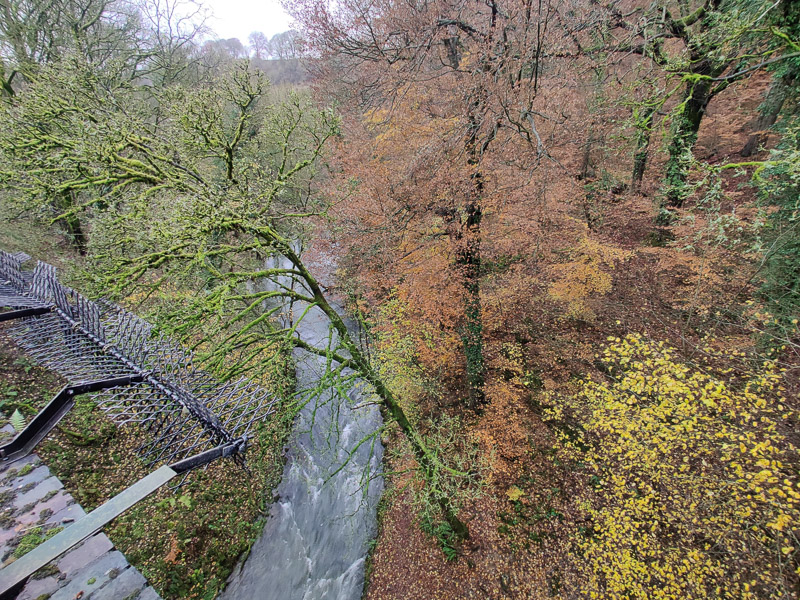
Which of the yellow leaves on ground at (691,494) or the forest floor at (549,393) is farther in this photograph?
the forest floor at (549,393)

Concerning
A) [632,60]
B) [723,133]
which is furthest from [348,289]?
[723,133]

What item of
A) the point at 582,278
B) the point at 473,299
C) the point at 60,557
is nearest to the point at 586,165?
the point at 582,278

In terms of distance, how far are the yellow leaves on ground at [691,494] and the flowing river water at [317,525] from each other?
543 cm

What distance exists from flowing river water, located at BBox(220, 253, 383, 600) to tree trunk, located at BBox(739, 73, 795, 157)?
14054 mm

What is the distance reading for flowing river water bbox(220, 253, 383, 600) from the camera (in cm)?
831

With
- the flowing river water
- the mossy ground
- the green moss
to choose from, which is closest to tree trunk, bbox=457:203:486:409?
the flowing river water

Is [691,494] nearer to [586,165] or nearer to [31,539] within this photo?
[31,539]

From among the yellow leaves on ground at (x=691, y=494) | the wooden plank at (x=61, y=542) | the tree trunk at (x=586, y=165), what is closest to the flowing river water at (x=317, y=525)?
the wooden plank at (x=61, y=542)

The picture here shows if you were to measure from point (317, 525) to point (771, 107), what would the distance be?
20.1m

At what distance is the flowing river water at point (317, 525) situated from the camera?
831 centimetres

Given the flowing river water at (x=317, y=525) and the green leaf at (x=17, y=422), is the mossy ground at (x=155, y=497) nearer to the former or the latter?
the flowing river water at (x=317, y=525)

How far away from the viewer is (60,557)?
10.0ft

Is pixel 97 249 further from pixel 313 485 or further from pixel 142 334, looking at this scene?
pixel 313 485

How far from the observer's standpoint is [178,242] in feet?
16.5
